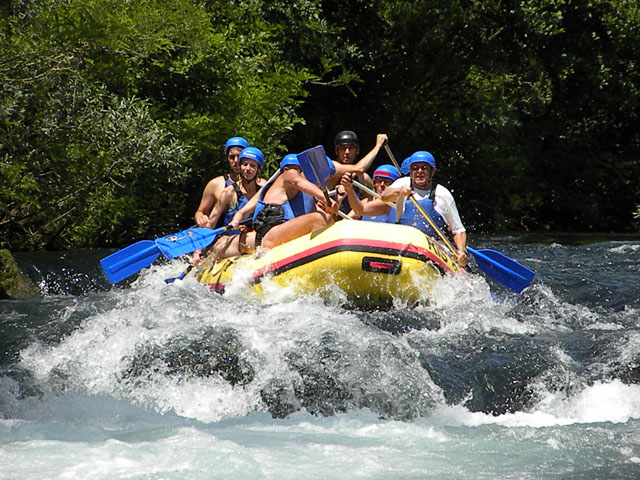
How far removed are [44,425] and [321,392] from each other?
1.50m

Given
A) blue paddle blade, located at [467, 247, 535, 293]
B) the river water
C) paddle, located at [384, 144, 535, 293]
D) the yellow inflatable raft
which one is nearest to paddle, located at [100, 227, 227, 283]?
the river water

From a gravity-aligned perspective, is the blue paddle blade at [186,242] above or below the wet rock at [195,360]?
above

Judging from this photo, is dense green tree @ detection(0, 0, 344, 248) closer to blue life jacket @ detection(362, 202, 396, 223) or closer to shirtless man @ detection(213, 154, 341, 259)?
shirtless man @ detection(213, 154, 341, 259)

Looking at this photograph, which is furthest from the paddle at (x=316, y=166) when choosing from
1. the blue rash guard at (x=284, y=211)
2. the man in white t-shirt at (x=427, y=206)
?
the man in white t-shirt at (x=427, y=206)

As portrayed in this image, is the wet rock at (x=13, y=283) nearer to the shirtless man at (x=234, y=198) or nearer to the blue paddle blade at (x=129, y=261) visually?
the blue paddle blade at (x=129, y=261)

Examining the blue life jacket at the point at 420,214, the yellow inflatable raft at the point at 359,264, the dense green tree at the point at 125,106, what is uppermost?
the dense green tree at the point at 125,106

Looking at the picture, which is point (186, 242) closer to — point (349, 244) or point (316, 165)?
point (316, 165)

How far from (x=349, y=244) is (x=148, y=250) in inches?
86.8

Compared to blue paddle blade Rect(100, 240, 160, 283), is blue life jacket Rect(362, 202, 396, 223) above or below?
above

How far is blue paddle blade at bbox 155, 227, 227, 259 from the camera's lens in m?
7.18

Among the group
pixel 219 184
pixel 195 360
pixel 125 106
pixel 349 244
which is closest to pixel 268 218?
pixel 349 244

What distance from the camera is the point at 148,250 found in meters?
7.46

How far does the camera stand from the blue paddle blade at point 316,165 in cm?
688

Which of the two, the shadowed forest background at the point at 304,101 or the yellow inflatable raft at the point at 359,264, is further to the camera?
the shadowed forest background at the point at 304,101
